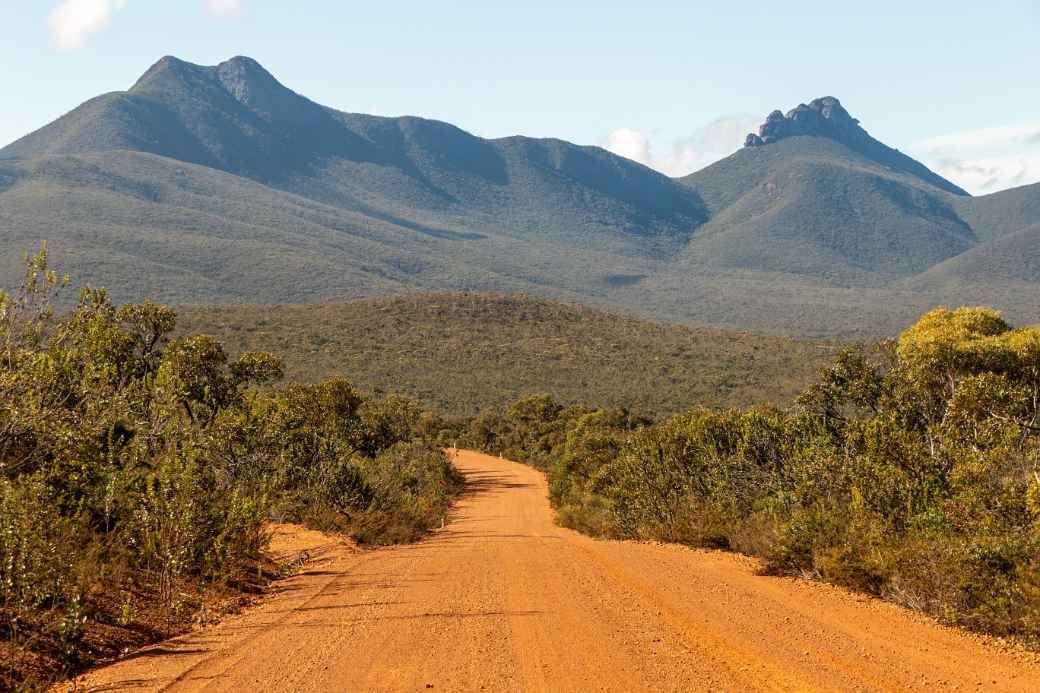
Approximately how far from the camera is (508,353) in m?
79.8

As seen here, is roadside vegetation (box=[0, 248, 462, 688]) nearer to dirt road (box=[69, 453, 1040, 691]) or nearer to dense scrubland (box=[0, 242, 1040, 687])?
dense scrubland (box=[0, 242, 1040, 687])

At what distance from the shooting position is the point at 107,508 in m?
9.10

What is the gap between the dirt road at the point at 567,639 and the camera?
6.89 meters

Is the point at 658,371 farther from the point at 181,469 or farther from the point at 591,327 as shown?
the point at 181,469

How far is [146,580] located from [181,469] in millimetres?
1240

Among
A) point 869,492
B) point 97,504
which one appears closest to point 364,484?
point 97,504

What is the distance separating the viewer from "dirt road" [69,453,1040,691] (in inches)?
271

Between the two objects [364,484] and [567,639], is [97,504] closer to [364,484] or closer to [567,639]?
[567,639]

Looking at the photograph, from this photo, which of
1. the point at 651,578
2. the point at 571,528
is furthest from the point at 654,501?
the point at 651,578

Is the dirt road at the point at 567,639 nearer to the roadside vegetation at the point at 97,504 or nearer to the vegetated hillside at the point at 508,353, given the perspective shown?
the roadside vegetation at the point at 97,504

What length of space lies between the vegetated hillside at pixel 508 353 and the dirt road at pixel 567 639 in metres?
51.8

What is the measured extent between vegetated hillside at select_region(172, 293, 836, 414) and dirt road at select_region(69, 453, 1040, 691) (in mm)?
51754

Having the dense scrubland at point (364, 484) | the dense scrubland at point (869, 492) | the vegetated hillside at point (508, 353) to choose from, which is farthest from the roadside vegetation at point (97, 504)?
the vegetated hillside at point (508, 353)

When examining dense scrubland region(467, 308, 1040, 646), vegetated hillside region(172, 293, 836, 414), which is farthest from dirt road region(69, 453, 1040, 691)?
vegetated hillside region(172, 293, 836, 414)
